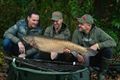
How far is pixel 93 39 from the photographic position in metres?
7.08

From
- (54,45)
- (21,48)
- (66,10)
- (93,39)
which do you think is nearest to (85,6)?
(66,10)

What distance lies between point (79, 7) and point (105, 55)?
93.3 inches

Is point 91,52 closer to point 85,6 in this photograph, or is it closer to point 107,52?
point 107,52

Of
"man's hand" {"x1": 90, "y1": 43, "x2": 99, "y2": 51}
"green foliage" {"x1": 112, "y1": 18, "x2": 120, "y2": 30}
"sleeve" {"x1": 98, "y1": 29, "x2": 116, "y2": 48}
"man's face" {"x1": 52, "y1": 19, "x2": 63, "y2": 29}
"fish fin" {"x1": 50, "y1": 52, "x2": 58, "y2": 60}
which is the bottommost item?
"fish fin" {"x1": 50, "y1": 52, "x2": 58, "y2": 60}

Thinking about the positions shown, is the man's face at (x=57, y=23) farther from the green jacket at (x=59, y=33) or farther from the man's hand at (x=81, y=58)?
the man's hand at (x=81, y=58)

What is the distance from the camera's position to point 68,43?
6535 millimetres

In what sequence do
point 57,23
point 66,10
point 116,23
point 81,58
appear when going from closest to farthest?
point 81,58 → point 57,23 → point 66,10 → point 116,23

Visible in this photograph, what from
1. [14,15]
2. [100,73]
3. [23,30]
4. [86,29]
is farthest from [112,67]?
[14,15]

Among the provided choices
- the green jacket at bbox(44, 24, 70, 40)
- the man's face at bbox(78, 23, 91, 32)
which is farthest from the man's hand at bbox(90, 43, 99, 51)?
the green jacket at bbox(44, 24, 70, 40)

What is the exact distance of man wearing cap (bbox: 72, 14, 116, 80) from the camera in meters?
6.95

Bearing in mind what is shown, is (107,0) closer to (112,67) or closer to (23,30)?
(112,67)

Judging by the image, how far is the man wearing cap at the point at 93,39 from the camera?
22.8 ft

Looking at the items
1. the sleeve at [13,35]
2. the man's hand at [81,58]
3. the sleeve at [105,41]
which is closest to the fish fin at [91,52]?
the man's hand at [81,58]

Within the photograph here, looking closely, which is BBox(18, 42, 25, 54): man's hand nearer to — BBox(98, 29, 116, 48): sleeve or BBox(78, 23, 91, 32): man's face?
BBox(78, 23, 91, 32): man's face
